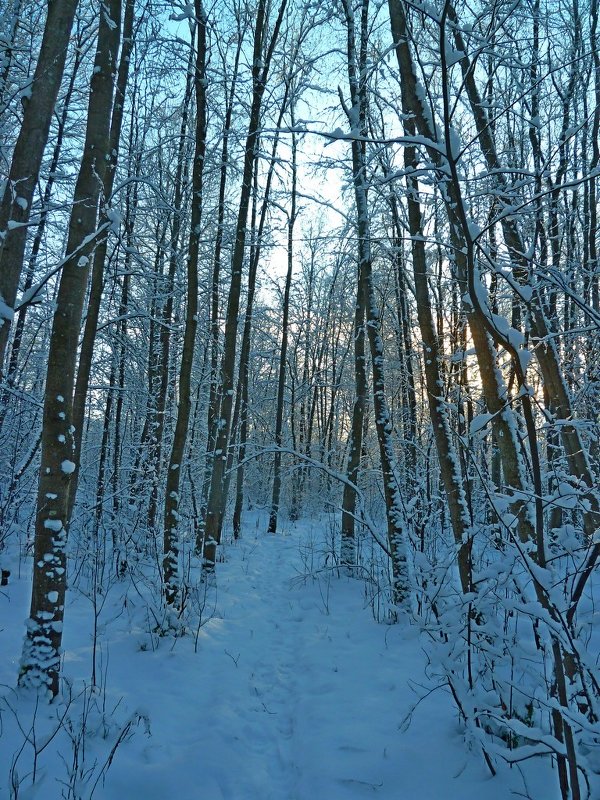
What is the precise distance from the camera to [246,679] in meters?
4.38

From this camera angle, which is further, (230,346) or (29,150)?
(230,346)

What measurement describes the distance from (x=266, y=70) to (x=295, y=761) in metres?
9.25

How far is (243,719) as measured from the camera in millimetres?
3664

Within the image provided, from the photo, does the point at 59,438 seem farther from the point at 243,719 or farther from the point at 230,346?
the point at 230,346

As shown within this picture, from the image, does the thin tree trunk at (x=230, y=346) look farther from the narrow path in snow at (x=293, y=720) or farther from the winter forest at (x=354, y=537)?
the narrow path in snow at (x=293, y=720)

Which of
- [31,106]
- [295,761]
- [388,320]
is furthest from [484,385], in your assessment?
[388,320]

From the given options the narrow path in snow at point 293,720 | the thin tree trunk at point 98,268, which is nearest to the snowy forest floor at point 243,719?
the narrow path in snow at point 293,720

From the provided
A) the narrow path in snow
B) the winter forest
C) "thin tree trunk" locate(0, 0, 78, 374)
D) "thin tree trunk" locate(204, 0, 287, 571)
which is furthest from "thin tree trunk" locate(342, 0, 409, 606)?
"thin tree trunk" locate(0, 0, 78, 374)

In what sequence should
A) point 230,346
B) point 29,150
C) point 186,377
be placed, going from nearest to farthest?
point 29,150 → point 186,377 → point 230,346

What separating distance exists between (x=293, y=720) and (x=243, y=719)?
404mm

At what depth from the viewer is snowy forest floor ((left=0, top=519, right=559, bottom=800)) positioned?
2.78m

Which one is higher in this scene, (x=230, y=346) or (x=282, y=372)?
(x=282, y=372)

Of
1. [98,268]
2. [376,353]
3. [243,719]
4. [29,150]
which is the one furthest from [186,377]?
[243,719]

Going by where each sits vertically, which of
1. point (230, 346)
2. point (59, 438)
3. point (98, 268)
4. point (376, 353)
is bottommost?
point (59, 438)
